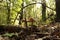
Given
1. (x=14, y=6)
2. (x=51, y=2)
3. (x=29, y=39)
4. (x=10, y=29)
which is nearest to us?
(x=29, y=39)

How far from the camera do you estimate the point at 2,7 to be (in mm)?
10938

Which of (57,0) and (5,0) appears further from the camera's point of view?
(5,0)

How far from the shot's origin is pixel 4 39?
5117 mm

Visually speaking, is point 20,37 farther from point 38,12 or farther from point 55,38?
point 38,12

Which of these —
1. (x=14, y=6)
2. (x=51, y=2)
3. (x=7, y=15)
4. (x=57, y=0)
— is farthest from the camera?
(x=51, y=2)

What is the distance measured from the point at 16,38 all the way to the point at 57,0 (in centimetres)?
380

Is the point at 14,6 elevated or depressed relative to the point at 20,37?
elevated

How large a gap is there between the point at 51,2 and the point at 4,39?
12664 millimetres

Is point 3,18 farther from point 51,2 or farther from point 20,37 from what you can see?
point 51,2

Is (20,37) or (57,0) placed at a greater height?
(57,0)

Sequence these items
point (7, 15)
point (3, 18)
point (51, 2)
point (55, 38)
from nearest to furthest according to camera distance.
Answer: point (55, 38)
point (3, 18)
point (7, 15)
point (51, 2)

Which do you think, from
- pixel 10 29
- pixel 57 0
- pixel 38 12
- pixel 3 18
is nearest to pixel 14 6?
pixel 3 18

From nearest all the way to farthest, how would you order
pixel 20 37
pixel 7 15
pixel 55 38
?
pixel 55 38 → pixel 20 37 → pixel 7 15

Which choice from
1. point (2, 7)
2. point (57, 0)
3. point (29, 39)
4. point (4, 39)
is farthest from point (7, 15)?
point (29, 39)
